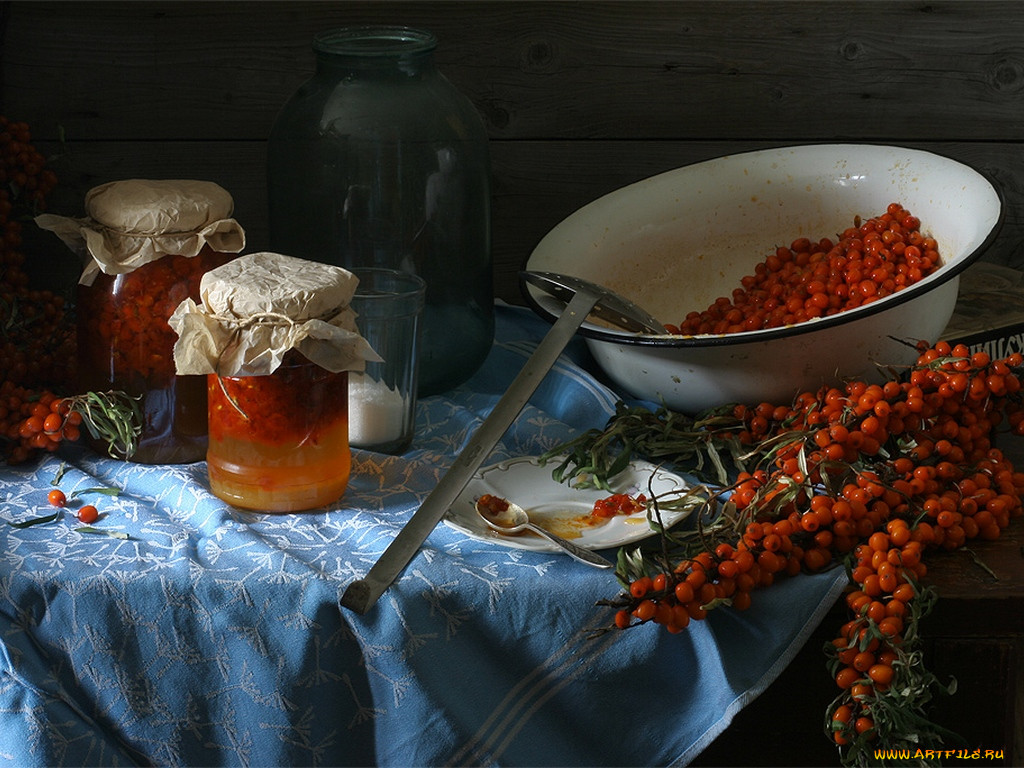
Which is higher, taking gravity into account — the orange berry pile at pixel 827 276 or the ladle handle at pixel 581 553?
the orange berry pile at pixel 827 276

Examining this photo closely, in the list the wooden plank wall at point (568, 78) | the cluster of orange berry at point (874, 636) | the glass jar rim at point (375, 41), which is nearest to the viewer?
the cluster of orange berry at point (874, 636)

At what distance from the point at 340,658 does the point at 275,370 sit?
178 millimetres

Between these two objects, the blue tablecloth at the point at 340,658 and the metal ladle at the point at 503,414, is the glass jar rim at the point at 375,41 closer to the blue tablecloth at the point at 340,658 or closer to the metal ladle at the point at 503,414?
the metal ladle at the point at 503,414

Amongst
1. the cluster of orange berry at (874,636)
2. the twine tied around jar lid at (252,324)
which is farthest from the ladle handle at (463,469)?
the cluster of orange berry at (874,636)

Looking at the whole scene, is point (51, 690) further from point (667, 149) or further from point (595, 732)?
point (667, 149)

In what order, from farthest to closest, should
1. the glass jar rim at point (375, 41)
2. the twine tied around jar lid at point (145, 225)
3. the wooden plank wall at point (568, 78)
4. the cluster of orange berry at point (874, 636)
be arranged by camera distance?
the wooden plank wall at point (568, 78), the glass jar rim at point (375, 41), the twine tied around jar lid at point (145, 225), the cluster of orange berry at point (874, 636)

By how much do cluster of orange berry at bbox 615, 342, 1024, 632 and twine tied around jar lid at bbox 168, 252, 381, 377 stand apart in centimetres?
25

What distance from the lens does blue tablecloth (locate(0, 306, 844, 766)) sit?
0.62 m

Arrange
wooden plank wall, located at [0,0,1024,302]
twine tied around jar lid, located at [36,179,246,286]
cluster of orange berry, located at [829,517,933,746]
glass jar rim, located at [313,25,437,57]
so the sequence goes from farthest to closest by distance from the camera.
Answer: wooden plank wall, located at [0,0,1024,302] → glass jar rim, located at [313,25,437,57] → twine tied around jar lid, located at [36,179,246,286] → cluster of orange berry, located at [829,517,933,746]

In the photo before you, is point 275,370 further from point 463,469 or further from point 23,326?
point 23,326

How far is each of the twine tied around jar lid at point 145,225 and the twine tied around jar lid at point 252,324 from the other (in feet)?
0.22

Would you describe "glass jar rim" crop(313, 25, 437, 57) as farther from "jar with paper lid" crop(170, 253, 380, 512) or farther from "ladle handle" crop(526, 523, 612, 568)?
"ladle handle" crop(526, 523, 612, 568)

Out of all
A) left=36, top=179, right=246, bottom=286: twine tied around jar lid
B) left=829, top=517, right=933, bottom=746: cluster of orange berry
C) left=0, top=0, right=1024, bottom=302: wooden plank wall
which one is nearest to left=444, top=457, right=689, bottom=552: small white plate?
left=829, top=517, right=933, bottom=746: cluster of orange berry

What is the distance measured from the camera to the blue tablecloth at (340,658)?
2.02 feet
